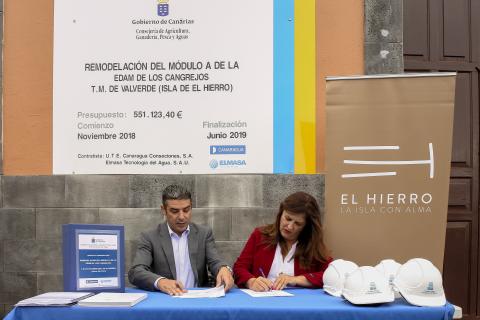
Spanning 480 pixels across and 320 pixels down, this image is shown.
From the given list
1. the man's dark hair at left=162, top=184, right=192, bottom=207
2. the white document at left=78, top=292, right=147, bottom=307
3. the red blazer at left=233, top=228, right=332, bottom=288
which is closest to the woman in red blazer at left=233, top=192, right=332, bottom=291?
the red blazer at left=233, top=228, right=332, bottom=288

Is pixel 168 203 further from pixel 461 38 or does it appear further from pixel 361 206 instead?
pixel 461 38

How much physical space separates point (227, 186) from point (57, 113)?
164 centimetres

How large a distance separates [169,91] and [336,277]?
2.37 m

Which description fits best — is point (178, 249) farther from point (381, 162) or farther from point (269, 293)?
point (381, 162)

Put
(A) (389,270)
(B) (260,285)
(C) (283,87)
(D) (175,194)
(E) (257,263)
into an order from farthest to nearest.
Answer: (C) (283,87)
(E) (257,263)
(D) (175,194)
(B) (260,285)
(A) (389,270)

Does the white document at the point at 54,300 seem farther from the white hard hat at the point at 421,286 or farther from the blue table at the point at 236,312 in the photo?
the white hard hat at the point at 421,286

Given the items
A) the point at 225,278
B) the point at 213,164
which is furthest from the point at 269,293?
the point at 213,164

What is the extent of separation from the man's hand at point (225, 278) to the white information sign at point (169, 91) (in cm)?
138

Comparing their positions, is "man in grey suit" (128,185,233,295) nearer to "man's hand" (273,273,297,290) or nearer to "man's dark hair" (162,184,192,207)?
"man's dark hair" (162,184,192,207)

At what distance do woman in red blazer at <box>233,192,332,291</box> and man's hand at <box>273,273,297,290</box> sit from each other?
0.59 feet

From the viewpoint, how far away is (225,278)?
335 centimetres

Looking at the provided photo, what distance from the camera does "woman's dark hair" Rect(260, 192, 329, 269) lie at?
12.2 feet

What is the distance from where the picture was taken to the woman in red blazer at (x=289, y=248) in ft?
12.2

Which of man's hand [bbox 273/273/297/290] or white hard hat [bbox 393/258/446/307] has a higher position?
white hard hat [bbox 393/258/446/307]
